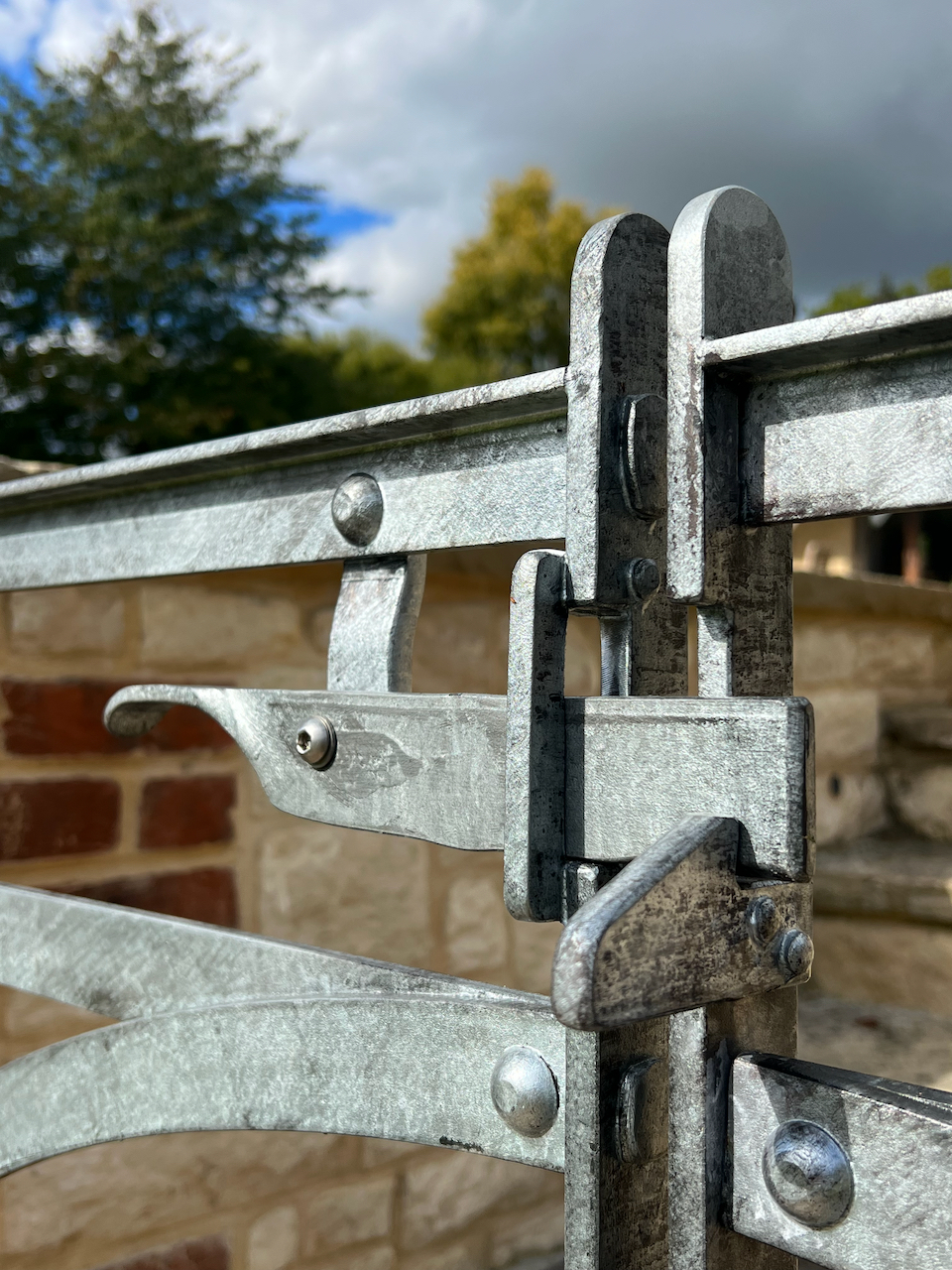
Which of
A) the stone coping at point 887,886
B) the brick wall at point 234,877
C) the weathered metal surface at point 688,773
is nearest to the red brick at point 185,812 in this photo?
the brick wall at point 234,877

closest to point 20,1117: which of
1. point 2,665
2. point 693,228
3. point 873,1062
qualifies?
point 693,228

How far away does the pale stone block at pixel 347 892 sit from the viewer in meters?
1.61

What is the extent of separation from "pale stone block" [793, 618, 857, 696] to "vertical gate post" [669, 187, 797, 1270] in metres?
1.86

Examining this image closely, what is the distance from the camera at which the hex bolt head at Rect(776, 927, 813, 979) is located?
44 centimetres

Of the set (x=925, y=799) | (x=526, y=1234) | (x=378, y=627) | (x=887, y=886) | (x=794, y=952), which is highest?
(x=378, y=627)

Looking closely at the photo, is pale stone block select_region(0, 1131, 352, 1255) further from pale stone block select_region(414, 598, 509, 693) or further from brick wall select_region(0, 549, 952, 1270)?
pale stone block select_region(414, 598, 509, 693)

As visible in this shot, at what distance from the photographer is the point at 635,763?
0.44 meters

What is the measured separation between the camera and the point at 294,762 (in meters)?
0.58

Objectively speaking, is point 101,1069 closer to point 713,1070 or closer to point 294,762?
point 294,762

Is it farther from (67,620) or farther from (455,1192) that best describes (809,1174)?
(455,1192)

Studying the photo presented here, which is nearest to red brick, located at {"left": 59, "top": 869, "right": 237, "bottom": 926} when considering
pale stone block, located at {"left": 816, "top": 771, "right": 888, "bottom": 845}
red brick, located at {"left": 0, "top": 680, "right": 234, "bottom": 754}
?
red brick, located at {"left": 0, "top": 680, "right": 234, "bottom": 754}

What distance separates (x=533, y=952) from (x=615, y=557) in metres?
1.55

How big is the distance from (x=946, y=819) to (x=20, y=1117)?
83.6 inches

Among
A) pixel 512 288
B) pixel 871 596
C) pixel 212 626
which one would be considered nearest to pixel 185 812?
pixel 212 626
